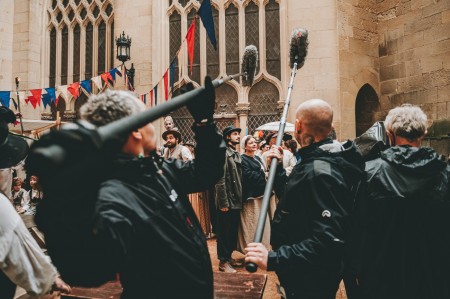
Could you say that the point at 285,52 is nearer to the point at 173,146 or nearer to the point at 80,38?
the point at 173,146

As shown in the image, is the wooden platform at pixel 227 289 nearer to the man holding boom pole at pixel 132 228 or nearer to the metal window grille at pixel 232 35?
the man holding boom pole at pixel 132 228

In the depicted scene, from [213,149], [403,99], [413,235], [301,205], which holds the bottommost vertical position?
[413,235]

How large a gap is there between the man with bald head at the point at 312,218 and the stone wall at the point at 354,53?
7.53 meters

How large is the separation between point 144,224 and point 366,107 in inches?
411

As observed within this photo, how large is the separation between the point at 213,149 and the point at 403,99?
30.7ft

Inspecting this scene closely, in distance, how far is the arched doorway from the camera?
10473mm

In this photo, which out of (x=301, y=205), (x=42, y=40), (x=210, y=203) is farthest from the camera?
(x=42, y=40)

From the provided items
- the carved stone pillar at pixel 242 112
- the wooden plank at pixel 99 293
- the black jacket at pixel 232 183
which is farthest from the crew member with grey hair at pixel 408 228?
the carved stone pillar at pixel 242 112

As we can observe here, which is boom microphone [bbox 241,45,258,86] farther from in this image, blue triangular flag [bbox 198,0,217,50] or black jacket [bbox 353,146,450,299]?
blue triangular flag [bbox 198,0,217,50]

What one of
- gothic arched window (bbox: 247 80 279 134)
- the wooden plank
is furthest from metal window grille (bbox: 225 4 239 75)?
the wooden plank

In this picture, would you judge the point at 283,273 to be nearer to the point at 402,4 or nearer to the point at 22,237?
the point at 22,237

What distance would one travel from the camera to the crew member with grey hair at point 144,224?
1.34 m

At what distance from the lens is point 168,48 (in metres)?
10.8

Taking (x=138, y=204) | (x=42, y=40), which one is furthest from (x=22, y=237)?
(x=42, y=40)
